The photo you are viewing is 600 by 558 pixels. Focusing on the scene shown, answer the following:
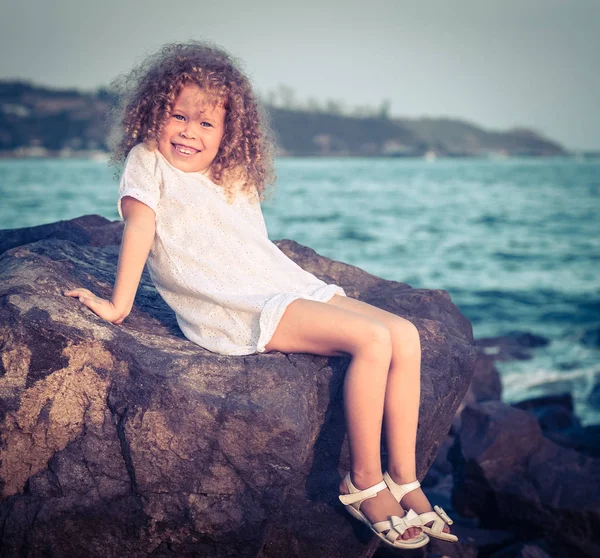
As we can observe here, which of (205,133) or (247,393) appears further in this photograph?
(205,133)

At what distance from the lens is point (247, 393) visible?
2.69 meters

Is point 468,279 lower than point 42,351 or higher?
lower

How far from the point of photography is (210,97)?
10.8 ft

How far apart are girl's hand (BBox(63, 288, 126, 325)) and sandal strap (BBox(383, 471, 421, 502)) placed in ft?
4.60

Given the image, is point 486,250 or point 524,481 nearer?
point 524,481

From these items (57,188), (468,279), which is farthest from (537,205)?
(57,188)

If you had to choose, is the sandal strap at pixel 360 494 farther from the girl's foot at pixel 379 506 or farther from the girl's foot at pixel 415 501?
the girl's foot at pixel 415 501

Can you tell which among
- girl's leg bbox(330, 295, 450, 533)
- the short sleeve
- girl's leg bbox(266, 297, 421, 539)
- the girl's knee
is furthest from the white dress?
girl's leg bbox(330, 295, 450, 533)

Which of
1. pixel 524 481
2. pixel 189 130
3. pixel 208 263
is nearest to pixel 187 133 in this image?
pixel 189 130

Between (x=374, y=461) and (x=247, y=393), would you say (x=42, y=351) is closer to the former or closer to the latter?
(x=247, y=393)

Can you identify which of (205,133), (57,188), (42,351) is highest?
(205,133)

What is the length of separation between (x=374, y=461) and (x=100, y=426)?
3.74 feet

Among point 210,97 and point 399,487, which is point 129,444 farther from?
point 210,97

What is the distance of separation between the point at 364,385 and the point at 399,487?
50cm
